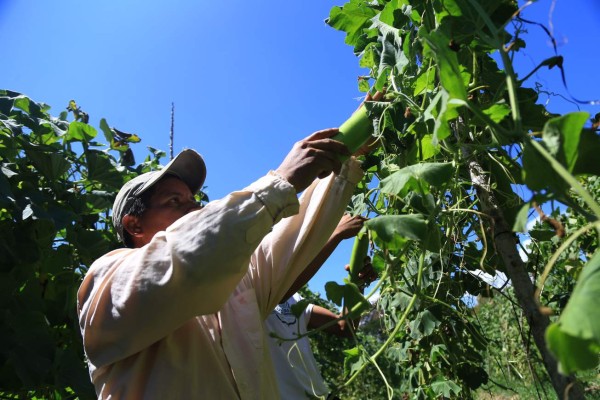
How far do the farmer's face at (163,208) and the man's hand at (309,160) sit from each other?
0.42 meters

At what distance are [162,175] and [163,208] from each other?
0.31 ft

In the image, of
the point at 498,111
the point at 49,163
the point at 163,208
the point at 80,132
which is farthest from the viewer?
the point at 80,132

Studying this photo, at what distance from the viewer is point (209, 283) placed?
0.87 m

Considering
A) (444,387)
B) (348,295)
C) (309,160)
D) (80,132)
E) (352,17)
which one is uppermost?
(80,132)

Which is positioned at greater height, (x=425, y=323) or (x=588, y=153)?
(x=588, y=153)

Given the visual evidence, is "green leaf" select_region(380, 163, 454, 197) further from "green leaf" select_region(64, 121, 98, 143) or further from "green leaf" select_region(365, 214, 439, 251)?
"green leaf" select_region(64, 121, 98, 143)

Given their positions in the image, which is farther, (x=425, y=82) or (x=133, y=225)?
(x=133, y=225)

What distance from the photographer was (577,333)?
35cm

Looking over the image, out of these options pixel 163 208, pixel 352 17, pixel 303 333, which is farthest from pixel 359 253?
pixel 303 333

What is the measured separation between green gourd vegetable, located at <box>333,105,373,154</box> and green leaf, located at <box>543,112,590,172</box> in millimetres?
615

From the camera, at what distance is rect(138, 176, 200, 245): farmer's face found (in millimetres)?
1301

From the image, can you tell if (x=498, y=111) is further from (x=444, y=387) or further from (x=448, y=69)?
(x=444, y=387)

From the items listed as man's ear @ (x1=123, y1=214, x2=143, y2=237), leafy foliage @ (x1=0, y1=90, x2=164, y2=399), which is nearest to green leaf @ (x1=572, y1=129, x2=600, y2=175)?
man's ear @ (x1=123, y1=214, x2=143, y2=237)

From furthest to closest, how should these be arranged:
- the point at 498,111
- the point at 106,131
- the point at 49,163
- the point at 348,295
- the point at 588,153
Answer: the point at 106,131 → the point at 49,163 → the point at 348,295 → the point at 498,111 → the point at 588,153
